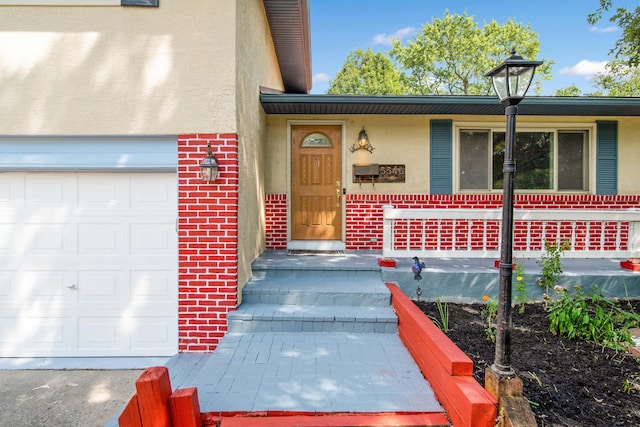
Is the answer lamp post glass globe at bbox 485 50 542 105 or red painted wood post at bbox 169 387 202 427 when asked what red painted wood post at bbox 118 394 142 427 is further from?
lamp post glass globe at bbox 485 50 542 105

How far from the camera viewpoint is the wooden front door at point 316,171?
6715 millimetres

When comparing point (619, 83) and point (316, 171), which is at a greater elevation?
point (619, 83)

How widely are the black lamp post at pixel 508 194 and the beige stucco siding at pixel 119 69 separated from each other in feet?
9.04

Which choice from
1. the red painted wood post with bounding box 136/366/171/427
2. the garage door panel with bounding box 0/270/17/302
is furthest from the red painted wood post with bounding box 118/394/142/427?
the garage door panel with bounding box 0/270/17/302

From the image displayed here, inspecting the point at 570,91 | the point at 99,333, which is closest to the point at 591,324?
the point at 99,333

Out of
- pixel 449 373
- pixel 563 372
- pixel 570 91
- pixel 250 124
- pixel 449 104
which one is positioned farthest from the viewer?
pixel 570 91

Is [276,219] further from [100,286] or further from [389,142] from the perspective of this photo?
[100,286]

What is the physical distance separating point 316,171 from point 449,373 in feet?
15.3

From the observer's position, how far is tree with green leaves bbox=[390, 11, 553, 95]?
79.5 feet

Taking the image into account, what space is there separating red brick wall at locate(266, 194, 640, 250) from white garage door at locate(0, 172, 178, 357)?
2.57 m

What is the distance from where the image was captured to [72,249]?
4141mm

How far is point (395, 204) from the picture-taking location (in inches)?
258

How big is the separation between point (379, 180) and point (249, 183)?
2.73m

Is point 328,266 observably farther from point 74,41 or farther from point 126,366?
point 74,41
